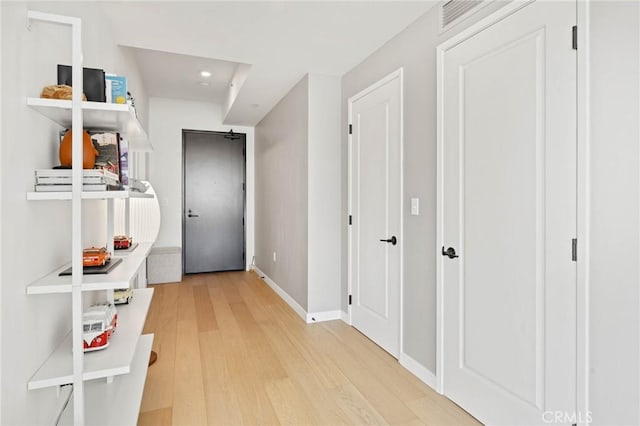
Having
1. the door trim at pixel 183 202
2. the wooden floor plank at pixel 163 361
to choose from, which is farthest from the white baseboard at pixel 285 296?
the wooden floor plank at pixel 163 361

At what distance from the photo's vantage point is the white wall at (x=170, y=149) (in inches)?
218

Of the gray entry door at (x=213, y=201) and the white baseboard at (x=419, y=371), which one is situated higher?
the gray entry door at (x=213, y=201)

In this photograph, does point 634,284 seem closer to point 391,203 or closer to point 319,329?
point 391,203

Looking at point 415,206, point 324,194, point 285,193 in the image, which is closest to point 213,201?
point 285,193

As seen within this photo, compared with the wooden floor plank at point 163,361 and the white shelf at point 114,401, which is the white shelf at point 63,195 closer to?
the white shelf at point 114,401

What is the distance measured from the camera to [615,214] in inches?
53.3

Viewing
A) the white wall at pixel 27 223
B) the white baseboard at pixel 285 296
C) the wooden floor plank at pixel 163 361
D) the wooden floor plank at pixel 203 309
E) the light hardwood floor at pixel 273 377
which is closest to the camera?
the white wall at pixel 27 223

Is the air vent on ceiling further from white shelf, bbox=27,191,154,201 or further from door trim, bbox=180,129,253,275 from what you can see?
door trim, bbox=180,129,253,275

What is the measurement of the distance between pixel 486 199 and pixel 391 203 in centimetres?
95

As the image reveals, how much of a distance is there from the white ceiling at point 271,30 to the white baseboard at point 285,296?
2.46 m

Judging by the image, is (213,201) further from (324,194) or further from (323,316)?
(323,316)

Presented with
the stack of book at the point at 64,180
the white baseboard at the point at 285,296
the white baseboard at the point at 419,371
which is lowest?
the white baseboard at the point at 419,371

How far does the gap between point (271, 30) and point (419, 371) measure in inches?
107

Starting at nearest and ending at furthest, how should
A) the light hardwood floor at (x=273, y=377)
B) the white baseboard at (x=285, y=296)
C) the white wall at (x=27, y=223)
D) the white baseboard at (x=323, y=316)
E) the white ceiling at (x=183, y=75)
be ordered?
the white wall at (x=27, y=223) → the light hardwood floor at (x=273, y=377) → the white baseboard at (x=323, y=316) → the white baseboard at (x=285, y=296) → the white ceiling at (x=183, y=75)
